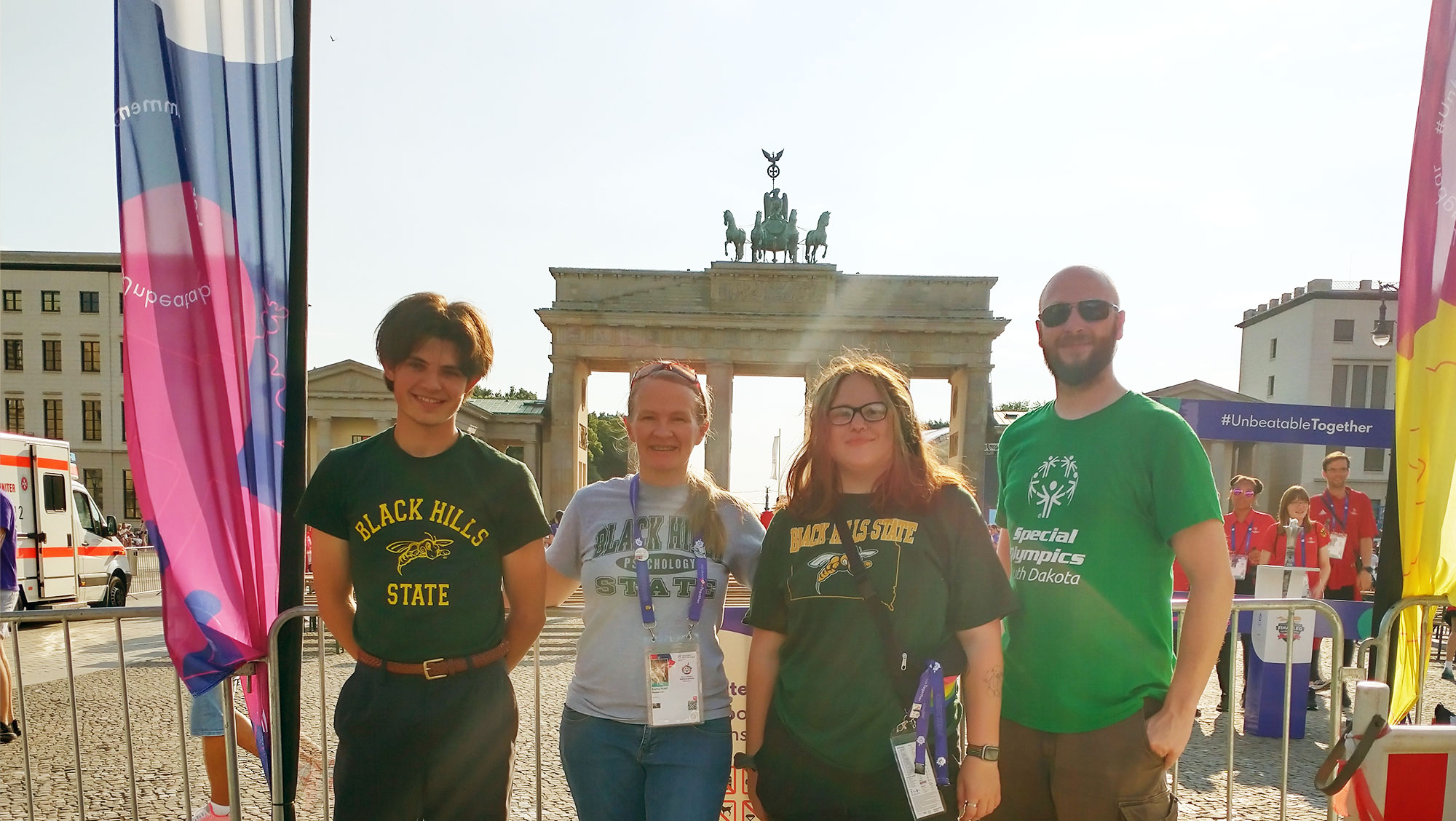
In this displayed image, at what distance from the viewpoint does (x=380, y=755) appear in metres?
2.61

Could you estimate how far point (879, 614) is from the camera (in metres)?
2.40

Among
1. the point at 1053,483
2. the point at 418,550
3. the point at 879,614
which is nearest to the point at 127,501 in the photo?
the point at 418,550

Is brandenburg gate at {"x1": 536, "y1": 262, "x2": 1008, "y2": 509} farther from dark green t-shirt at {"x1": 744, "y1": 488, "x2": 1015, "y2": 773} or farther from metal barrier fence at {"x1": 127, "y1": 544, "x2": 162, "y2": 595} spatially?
dark green t-shirt at {"x1": 744, "y1": 488, "x2": 1015, "y2": 773}

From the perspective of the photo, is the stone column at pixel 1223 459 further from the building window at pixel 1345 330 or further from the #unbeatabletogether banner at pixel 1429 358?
the #unbeatabletogether banner at pixel 1429 358

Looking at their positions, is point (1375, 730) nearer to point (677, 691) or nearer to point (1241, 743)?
point (677, 691)

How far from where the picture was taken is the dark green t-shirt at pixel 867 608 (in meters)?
2.40

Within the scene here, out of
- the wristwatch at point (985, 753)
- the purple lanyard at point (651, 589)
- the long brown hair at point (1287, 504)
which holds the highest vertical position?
the purple lanyard at point (651, 589)

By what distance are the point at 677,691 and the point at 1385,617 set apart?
301cm

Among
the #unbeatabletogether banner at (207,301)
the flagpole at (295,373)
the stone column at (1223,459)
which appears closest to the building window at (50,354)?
the #unbeatabletogether banner at (207,301)

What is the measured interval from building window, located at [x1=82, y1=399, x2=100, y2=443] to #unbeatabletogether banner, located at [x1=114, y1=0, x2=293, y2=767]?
55.2 metres

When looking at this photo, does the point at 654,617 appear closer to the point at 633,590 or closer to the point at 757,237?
the point at 633,590

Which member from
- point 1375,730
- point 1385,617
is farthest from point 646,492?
point 1385,617

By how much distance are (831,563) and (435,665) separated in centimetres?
123

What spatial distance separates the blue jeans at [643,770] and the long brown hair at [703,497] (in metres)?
0.56
